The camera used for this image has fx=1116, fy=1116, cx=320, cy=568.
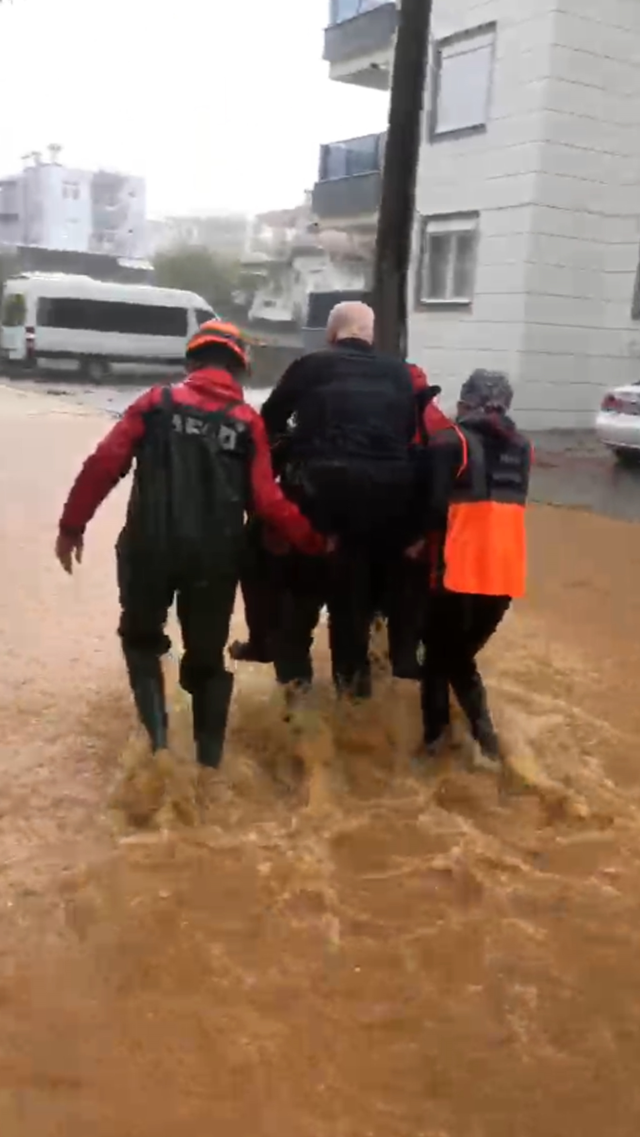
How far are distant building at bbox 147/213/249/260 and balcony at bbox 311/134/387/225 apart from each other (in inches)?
467

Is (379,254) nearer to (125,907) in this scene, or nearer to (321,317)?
(125,907)

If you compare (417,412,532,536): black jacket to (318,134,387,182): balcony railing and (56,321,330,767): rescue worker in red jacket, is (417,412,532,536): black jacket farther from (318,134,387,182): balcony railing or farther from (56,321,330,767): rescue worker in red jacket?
(318,134,387,182): balcony railing

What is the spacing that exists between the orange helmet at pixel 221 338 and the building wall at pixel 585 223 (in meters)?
12.0

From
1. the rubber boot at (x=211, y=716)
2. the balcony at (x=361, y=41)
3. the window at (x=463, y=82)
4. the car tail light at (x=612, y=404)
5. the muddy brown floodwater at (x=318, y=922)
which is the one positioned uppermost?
the balcony at (x=361, y=41)

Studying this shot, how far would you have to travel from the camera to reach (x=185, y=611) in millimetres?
4016

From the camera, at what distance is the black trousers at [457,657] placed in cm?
423

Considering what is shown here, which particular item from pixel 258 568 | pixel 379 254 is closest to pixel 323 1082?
pixel 258 568

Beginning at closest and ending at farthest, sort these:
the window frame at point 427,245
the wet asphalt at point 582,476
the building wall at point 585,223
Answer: the wet asphalt at point 582,476 → the building wall at point 585,223 → the window frame at point 427,245

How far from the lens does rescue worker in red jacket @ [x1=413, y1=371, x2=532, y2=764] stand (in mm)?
4078

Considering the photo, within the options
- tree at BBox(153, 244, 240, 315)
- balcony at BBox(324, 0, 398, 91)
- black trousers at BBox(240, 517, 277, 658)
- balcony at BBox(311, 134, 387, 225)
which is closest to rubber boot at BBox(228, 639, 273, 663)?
black trousers at BBox(240, 517, 277, 658)

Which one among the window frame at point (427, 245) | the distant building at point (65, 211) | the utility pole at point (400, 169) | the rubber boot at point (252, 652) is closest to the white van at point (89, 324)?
the window frame at point (427, 245)

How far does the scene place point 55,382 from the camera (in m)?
24.7

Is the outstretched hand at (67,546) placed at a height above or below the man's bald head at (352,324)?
below

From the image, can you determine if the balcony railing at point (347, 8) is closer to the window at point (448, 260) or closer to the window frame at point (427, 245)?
the window frame at point (427, 245)
